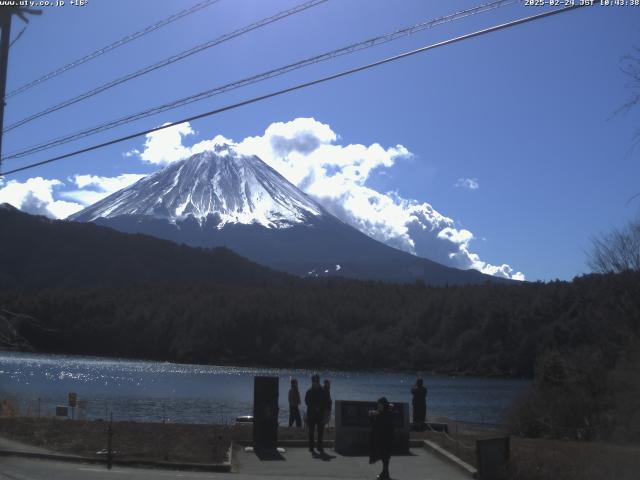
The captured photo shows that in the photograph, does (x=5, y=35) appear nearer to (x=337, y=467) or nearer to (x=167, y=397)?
(x=337, y=467)

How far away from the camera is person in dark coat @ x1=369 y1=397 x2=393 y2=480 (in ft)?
47.3

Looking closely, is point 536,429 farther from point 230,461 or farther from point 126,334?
point 126,334

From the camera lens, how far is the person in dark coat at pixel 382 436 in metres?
14.4

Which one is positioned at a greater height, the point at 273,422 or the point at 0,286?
the point at 0,286

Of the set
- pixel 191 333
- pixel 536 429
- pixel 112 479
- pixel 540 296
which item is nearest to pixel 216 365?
pixel 191 333

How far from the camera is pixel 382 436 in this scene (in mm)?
14500

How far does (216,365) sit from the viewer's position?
130 metres

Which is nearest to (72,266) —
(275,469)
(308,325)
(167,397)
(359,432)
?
(308,325)

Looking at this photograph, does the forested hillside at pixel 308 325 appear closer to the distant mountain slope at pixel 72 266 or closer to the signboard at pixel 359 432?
the distant mountain slope at pixel 72 266

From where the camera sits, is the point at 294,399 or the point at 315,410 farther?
the point at 294,399

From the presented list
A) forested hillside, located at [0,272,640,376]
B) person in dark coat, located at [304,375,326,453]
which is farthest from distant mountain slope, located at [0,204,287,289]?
person in dark coat, located at [304,375,326,453]

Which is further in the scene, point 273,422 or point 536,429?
point 536,429

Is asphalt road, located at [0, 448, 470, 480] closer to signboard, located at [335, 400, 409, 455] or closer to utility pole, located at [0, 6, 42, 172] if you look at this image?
signboard, located at [335, 400, 409, 455]

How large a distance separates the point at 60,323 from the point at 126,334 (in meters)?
10.5
